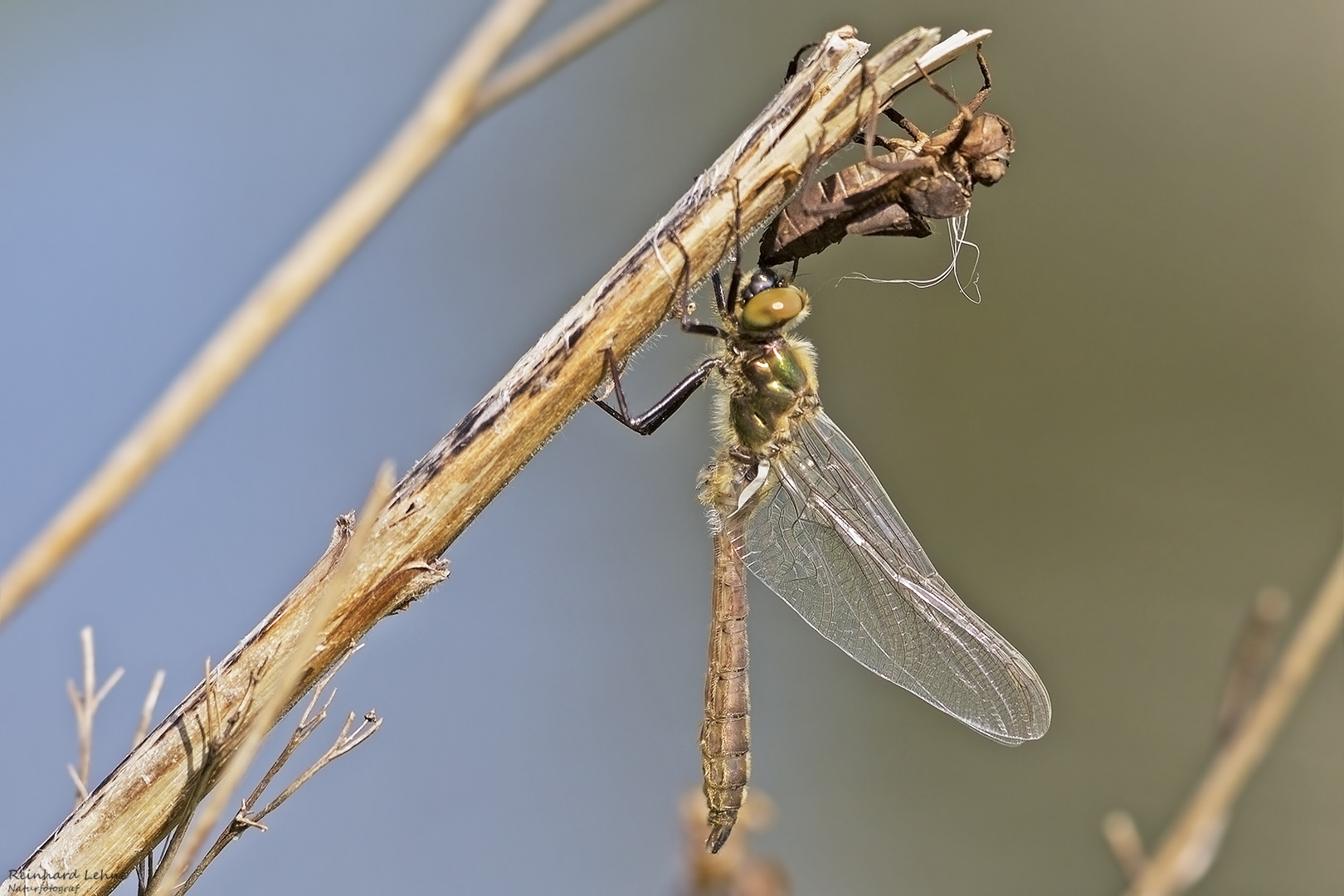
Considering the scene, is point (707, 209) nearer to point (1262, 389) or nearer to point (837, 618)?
point (837, 618)

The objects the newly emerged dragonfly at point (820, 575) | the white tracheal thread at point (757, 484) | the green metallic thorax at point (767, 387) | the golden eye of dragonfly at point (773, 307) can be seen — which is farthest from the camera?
the white tracheal thread at point (757, 484)

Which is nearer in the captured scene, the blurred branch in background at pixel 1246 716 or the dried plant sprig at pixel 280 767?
the blurred branch in background at pixel 1246 716

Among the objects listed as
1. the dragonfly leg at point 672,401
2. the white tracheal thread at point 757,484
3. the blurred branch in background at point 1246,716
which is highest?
the dragonfly leg at point 672,401

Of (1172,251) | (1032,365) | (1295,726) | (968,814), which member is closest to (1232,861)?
(1295,726)

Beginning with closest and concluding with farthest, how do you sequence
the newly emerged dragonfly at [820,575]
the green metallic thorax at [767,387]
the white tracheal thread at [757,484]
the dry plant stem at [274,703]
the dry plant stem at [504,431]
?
1. the dry plant stem at [274,703]
2. the dry plant stem at [504,431]
3. the green metallic thorax at [767,387]
4. the newly emerged dragonfly at [820,575]
5. the white tracheal thread at [757,484]

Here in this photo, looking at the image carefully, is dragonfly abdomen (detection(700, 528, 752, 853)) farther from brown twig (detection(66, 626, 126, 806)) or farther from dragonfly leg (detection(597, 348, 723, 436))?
brown twig (detection(66, 626, 126, 806))

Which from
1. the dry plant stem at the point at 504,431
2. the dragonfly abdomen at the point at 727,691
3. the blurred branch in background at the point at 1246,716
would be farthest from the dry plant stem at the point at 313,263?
the dragonfly abdomen at the point at 727,691

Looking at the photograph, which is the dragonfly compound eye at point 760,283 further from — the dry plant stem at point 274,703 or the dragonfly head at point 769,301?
the dry plant stem at point 274,703
